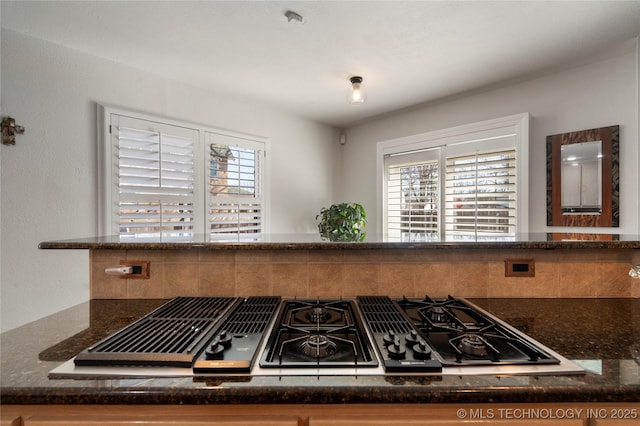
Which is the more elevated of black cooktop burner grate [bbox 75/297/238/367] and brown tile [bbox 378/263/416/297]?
brown tile [bbox 378/263/416/297]

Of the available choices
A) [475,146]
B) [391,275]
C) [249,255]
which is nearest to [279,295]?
[249,255]

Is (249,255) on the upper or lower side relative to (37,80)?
lower

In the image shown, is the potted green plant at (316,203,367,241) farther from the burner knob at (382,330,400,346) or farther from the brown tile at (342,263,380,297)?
the burner knob at (382,330,400,346)

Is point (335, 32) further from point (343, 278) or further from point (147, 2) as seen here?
point (343, 278)

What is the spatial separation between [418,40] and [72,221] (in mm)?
2816

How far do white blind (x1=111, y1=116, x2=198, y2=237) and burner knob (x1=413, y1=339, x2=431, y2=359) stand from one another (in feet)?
7.87

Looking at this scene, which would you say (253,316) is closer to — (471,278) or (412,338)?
(412,338)

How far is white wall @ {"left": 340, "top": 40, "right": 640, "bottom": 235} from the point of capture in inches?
82.6

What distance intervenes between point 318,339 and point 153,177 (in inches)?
91.2

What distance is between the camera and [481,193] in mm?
2824

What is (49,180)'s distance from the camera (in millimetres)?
2035

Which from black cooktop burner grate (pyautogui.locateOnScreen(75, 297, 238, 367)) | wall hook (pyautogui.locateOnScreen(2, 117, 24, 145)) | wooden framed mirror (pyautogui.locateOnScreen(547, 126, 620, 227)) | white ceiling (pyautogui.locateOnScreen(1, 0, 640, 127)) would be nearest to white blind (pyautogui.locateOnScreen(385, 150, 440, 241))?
white ceiling (pyautogui.locateOnScreen(1, 0, 640, 127))

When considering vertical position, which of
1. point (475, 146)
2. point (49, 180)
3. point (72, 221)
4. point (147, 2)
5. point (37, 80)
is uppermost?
point (147, 2)

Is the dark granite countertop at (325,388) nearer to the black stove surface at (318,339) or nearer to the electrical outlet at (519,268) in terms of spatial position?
the black stove surface at (318,339)
